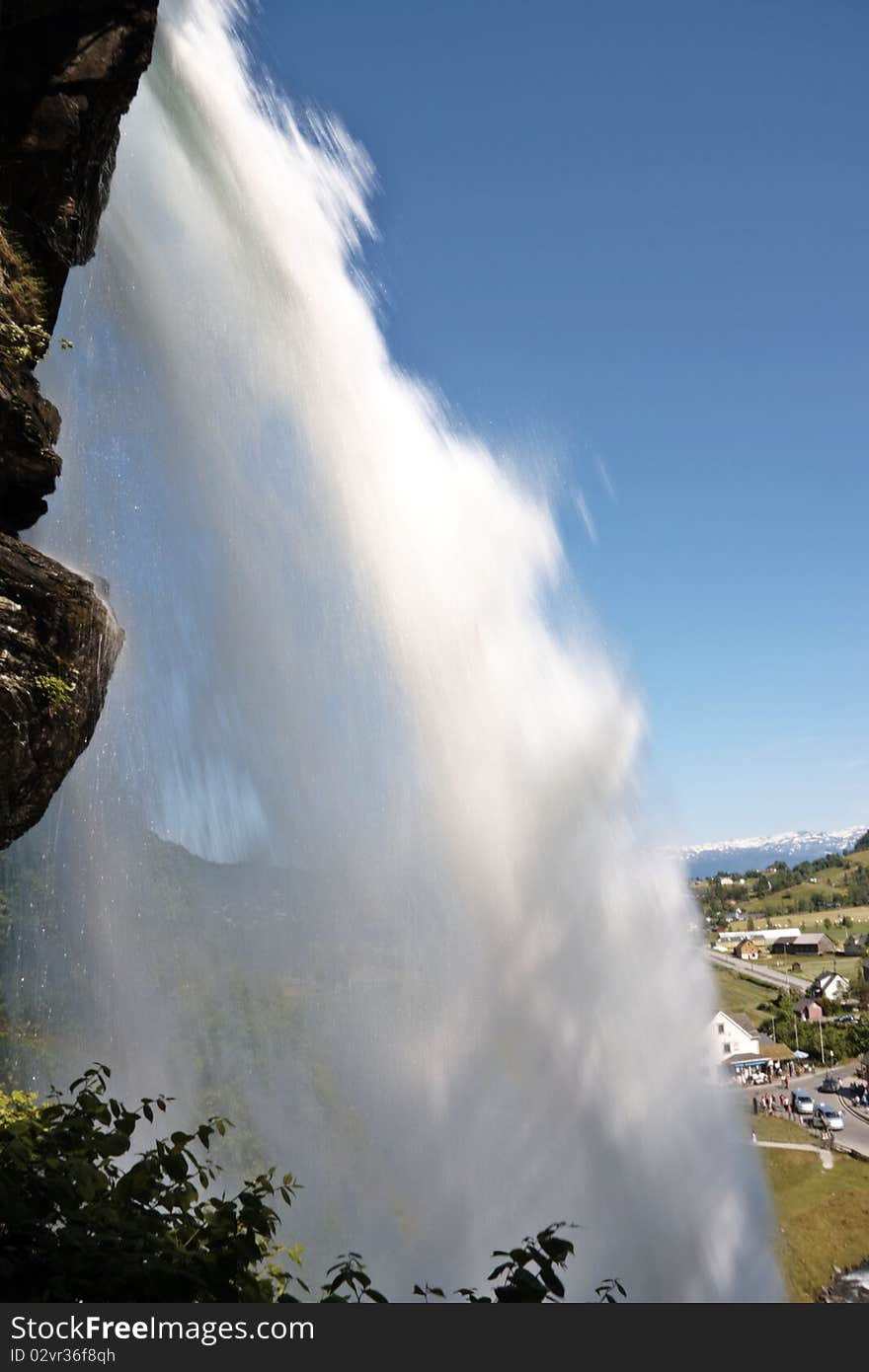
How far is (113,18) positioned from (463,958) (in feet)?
85.4

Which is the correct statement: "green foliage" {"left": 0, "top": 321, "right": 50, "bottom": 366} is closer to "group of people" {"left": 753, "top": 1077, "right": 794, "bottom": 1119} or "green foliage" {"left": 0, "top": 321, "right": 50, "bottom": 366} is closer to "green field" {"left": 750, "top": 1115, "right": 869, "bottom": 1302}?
"green field" {"left": 750, "top": 1115, "right": 869, "bottom": 1302}

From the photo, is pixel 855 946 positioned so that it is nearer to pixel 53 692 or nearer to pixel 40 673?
pixel 53 692

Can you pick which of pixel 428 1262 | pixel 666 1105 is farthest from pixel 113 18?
pixel 666 1105

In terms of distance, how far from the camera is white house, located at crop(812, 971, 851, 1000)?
11619 centimetres

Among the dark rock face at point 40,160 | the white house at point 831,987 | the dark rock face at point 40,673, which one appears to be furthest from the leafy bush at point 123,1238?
the white house at point 831,987

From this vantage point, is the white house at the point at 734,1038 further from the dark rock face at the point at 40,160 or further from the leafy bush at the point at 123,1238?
the leafy bush at the point at 123,1238

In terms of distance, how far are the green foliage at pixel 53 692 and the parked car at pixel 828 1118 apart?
5787cm

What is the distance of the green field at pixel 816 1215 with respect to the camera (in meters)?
31.5

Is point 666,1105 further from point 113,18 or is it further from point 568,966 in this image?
point 113,18

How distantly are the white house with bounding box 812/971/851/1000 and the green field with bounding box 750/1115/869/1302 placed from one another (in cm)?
7715

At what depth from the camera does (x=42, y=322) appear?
12055 mm

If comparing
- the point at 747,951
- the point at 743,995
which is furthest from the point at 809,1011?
the point at 747,951

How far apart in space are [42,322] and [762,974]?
161m

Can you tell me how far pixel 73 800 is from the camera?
30938 millimetres
